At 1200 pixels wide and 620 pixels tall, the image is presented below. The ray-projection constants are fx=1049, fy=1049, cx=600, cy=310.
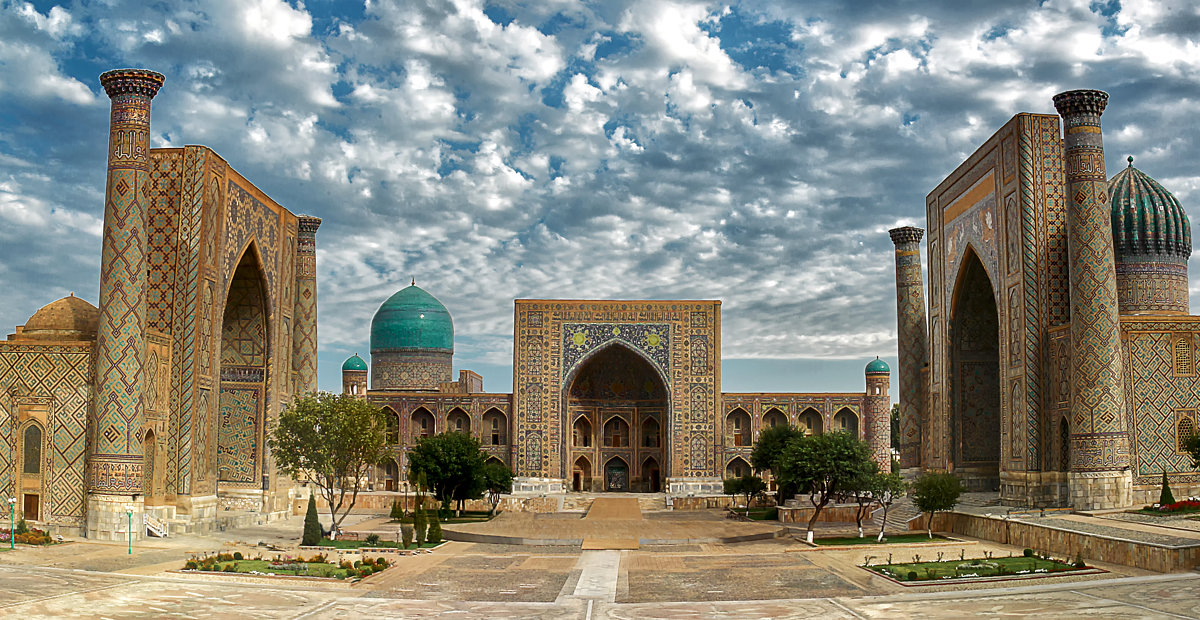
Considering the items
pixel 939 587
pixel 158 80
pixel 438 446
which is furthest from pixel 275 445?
pixel 939 587

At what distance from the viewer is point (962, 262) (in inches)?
1025

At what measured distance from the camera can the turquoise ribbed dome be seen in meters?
46.8

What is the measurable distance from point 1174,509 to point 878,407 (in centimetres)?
2437

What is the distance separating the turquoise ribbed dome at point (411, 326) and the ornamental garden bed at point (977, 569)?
3337 centimetres

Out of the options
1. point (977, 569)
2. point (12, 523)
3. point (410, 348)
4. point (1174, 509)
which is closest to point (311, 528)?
point (12, 523)

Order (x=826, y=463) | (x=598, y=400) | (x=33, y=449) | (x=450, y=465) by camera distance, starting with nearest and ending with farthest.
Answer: (x=33, y=449), (x=826, y=463), (x=450, y=465), (x=598, y=400)

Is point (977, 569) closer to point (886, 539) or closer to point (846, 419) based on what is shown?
point (886, 539)

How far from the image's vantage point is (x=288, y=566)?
15.3 meters

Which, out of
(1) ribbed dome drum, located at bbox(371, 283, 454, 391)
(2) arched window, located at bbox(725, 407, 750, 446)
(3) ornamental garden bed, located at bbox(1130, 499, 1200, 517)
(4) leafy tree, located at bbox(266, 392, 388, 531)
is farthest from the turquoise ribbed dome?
(3) ornamental garden bed, located at bbox(1130, 499, 1200, 517)

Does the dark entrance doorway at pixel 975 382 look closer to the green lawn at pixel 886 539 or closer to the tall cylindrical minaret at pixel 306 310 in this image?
the green lawn at pixel 886 539

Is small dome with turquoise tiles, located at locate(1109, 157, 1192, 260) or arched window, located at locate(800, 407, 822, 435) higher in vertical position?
small dome with turquoise tiles, located at locate(1109, 157, 1192, 260)

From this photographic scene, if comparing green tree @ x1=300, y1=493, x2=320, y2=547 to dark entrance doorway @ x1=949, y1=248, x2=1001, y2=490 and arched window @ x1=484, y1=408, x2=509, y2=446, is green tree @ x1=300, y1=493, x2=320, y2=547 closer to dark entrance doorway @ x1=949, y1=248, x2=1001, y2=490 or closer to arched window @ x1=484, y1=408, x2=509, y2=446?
dark entrance doorway @ x1=949, y1=248, x2=1001, y2=490

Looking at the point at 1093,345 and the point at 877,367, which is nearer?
the point at 1093,345

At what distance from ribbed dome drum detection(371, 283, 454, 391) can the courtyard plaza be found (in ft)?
86.8
